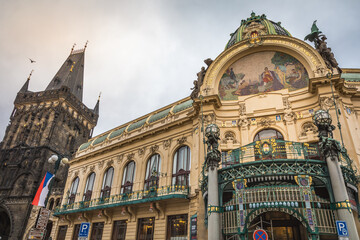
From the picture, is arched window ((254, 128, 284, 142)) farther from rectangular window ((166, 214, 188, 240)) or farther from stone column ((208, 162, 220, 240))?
rectangular window ((166, 214, 188, 240))

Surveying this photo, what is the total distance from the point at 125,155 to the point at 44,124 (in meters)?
32.6

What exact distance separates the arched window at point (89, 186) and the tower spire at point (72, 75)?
3773 cm

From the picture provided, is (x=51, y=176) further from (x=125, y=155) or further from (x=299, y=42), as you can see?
(x=299, y=42)

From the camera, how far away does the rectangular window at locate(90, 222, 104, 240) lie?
2403cm

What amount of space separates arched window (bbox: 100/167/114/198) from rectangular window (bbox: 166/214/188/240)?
968cm

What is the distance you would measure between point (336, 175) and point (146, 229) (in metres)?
15.0

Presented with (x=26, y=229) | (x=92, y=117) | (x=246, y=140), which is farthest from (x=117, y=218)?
(x=92, y=117)

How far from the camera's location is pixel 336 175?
1184 cm

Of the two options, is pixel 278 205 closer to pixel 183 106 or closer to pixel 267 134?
pixel 267 134

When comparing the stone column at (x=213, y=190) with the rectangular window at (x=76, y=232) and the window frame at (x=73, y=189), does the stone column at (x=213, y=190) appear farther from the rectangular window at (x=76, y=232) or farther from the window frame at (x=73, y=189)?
the window frame at (x=73, y=189)

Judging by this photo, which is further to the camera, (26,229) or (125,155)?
(26,229)

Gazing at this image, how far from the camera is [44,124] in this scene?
5100 centimetres

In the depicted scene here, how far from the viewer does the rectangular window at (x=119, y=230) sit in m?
22.2

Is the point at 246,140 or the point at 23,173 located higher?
the point at 23,173
